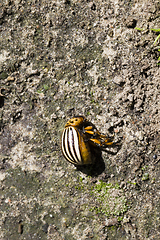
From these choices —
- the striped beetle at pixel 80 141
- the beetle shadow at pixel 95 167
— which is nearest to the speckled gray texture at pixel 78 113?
the beetle shadow at pixel 95 167

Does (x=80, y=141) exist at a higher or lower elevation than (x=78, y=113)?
lower

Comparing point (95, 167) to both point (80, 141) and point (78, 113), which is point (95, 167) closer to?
point (80, 141)

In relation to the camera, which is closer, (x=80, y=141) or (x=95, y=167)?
(x=80, y=141)

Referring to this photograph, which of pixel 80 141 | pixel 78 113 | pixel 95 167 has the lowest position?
pixel 95 167

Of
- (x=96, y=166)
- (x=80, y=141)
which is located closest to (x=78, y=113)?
(x=80, y=141)

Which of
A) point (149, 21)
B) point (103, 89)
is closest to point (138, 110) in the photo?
point (103, 89)

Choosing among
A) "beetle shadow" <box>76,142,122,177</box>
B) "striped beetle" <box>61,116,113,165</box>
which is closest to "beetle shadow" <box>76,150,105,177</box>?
"beetle shadow" <box>76,142,122,177</box>

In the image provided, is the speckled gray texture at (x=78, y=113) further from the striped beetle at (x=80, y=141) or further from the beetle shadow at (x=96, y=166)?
the striped beetle at (x=80, y=141)

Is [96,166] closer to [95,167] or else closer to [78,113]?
[95,167]
